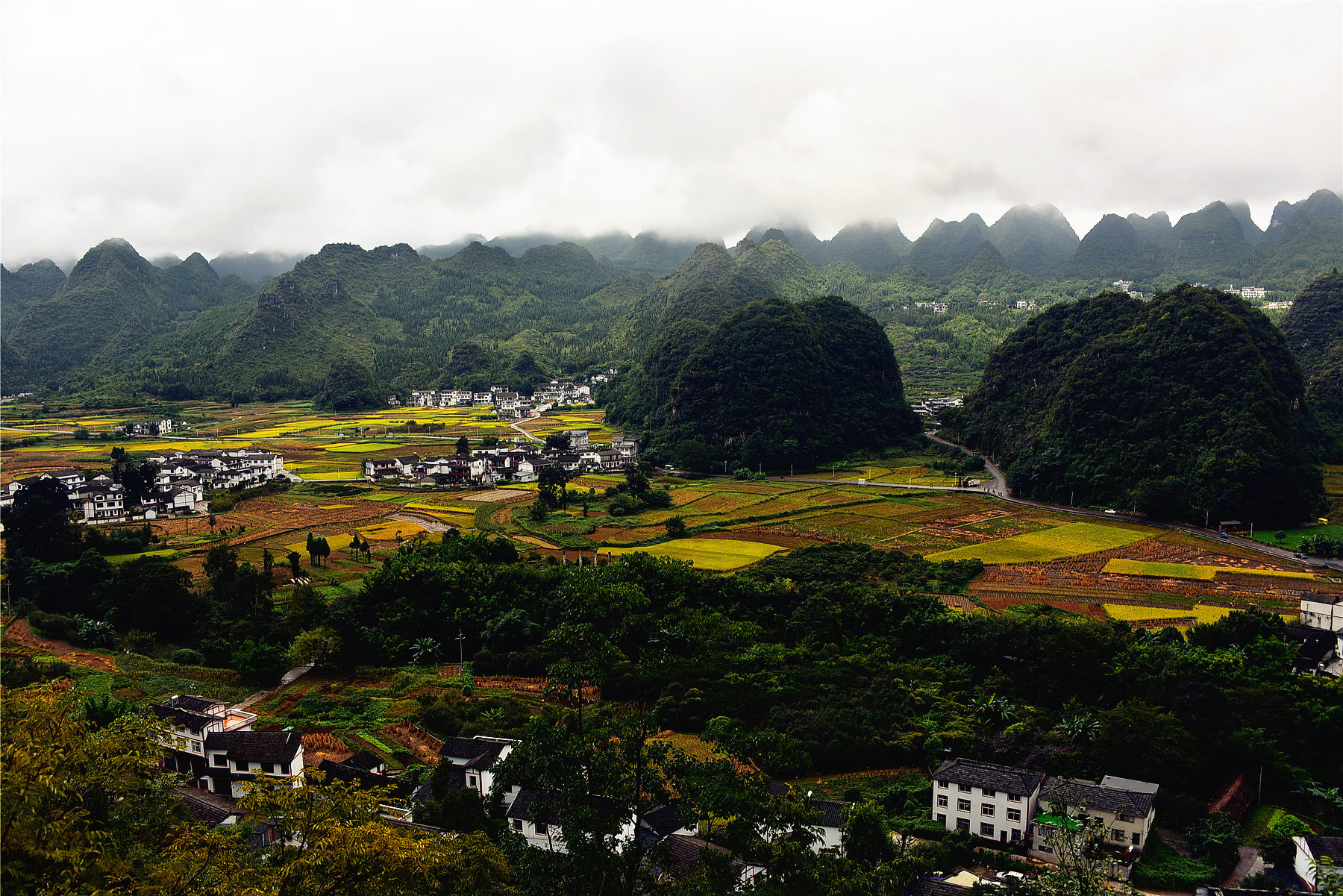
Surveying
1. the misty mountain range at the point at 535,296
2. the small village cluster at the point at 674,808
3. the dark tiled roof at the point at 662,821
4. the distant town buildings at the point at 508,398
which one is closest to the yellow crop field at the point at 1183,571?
the small village cluster at the point at 674,808

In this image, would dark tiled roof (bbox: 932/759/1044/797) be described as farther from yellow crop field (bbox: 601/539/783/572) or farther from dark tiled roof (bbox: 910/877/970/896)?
yellow crop field (bbox: 601/539/783/572)

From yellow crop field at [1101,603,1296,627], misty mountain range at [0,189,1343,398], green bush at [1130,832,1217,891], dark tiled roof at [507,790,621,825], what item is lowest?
green bush at [1130,832,1217,891]

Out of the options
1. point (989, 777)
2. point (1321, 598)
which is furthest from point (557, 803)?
point (1321, 598)

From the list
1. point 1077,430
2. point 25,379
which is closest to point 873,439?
point 1077,430

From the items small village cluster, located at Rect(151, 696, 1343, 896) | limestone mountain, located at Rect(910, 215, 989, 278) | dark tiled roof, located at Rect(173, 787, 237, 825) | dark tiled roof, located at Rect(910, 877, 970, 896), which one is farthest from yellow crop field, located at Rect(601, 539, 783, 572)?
limestone mountain, located at Rect(910, 215, 989, 278)

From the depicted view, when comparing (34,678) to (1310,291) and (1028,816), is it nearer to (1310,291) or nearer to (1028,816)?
(1028,816)

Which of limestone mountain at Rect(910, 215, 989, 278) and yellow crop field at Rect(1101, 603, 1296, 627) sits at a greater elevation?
limestone mountain at Rect(910, 215, 989, 278)

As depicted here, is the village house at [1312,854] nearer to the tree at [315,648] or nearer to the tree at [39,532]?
A: the tree at [315,648]

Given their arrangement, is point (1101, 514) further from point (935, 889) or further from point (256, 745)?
point (256, 745)

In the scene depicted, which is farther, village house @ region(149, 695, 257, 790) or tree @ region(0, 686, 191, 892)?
village house @ region(149, 695, 257, 790)
